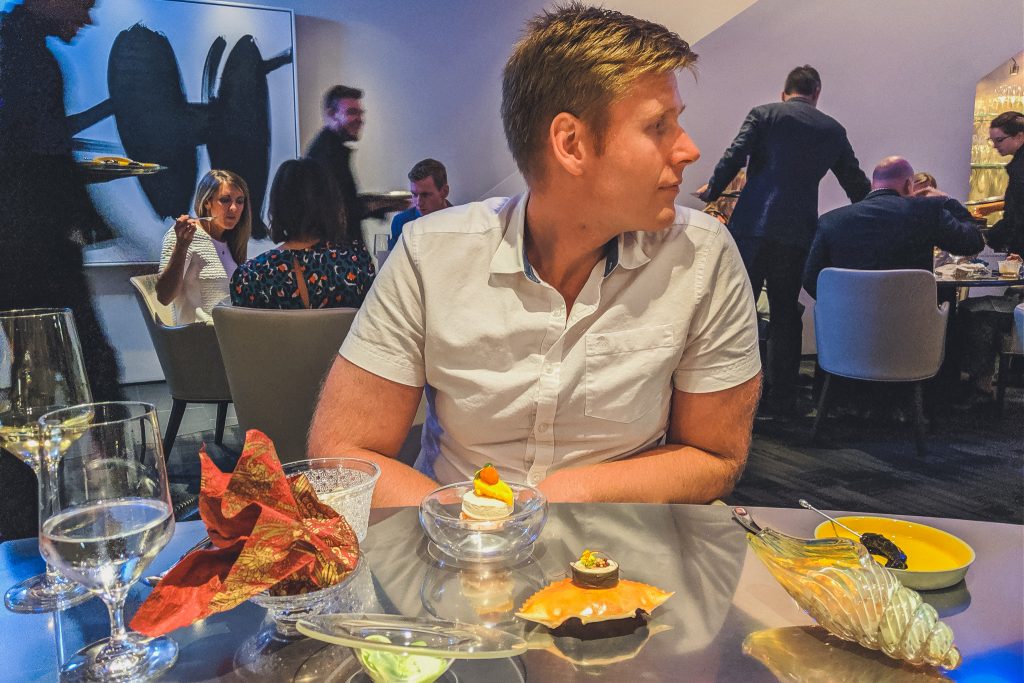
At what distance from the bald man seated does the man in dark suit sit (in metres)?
0.32

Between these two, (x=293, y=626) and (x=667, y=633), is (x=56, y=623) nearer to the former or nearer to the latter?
(x=293, y=626)

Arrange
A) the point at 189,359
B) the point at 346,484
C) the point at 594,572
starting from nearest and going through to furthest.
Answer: the point at 594,572
the point at 346,484
the point at 189,359

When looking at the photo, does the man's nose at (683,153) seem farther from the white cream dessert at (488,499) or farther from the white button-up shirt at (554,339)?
the white cream dessert at (488,499)

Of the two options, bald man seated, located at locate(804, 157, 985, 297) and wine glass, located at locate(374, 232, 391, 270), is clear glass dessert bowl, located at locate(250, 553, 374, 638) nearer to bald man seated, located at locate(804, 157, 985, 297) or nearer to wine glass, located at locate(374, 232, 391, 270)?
wine glass, located at locate(374, 232, 391, 270)

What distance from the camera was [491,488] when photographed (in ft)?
3.12

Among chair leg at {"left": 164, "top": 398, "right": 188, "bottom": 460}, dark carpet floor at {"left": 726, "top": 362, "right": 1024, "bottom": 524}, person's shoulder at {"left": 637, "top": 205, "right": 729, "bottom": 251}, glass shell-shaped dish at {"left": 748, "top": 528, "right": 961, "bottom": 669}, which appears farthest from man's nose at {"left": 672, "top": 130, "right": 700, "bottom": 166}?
chair leg at {"left": 164, "top": 398, "right": 188, "bottom": 460}

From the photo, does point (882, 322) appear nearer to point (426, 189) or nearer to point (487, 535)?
point (426, 189)

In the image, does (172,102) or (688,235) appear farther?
(172,102)

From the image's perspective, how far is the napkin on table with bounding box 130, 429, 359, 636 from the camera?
2.05 feet

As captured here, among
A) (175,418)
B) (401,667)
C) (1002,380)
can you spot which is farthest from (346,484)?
(1002,380)

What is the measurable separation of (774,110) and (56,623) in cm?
444

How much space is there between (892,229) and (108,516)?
415 cm

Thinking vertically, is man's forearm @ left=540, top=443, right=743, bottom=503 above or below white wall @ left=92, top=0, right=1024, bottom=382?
below

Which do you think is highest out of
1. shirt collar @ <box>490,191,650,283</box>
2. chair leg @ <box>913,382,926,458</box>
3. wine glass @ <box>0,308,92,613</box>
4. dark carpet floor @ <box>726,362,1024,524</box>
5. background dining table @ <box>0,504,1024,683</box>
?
shirt collar @ <box>490,191,650,283</box>
